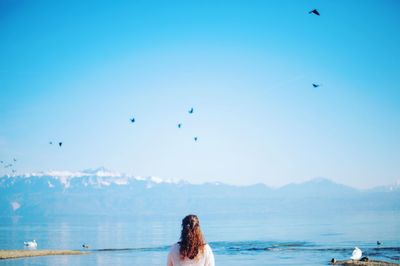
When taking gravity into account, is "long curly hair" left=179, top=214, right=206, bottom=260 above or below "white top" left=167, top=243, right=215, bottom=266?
above

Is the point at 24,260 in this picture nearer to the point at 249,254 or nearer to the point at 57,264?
the point at 57,264

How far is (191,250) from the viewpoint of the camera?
838cm

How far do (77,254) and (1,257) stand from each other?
1059 centimetres

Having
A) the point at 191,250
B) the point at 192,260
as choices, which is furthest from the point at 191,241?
the point at 192,260

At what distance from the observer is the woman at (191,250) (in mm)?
8375

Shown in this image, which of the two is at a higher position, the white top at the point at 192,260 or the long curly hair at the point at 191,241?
the long curly hair at the point at 191,241

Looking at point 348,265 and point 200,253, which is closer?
point 200,253

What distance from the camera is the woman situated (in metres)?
8.38

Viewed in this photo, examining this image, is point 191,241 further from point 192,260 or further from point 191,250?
point 192,260

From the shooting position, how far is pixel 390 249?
6650 cm

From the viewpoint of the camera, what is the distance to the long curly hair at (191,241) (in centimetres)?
838

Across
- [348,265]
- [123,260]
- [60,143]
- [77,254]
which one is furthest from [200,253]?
[77,254]

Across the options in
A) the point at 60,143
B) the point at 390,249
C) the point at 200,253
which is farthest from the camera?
the point at 390,249

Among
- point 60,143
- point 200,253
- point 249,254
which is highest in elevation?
point 60,143
